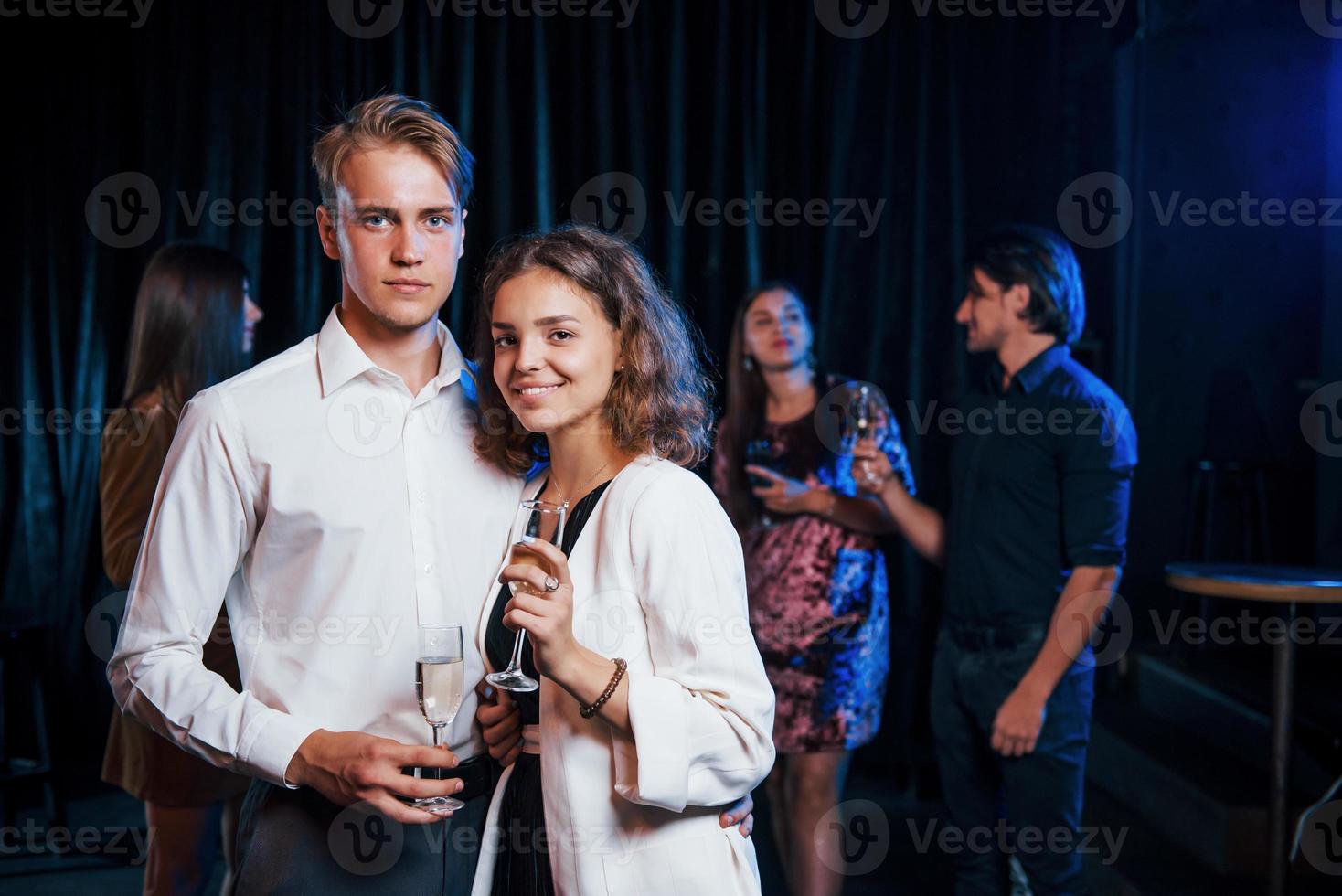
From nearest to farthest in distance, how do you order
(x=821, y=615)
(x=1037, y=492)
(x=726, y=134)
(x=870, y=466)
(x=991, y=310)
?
(x=1037, y=492)
(x=991, y=310)
(x=870, y=466)
(x=821, y=615)
(x=726, y=134)

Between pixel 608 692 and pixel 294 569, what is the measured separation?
19.4 inches

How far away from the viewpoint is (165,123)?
449 centimetres

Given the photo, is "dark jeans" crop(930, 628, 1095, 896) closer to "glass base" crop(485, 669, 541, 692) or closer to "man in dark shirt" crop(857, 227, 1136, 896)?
"man in dark shirt" crop(857, 227, 1136, 896)

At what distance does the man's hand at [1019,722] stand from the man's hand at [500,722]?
1192 millimetres

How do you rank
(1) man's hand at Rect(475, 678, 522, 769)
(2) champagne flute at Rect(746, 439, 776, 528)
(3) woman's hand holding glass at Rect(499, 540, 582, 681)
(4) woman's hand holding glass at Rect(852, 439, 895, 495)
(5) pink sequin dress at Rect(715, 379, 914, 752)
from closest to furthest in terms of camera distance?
(3) woman's hand holding glass at Rect(499, 540, 582, 681)
(1) man's hand at Rect(475, 678, 522, 769)
(4) woman's hand holding glass at Rect(852, 439, 895, 495)
(5) pink sequin dress at Rect(715, 379, 914, 752)
(2) champagne flute at Rect(746, 439, 776, 528)

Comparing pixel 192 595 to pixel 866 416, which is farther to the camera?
pixel 866 416

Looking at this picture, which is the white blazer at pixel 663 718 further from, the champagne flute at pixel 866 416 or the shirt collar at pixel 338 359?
the champagne flute at pixel 866 416

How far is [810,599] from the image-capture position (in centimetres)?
281

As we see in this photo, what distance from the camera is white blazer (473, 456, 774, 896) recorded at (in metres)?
1.32

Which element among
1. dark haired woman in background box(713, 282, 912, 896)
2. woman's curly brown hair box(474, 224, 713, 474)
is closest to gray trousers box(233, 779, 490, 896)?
woman's curly brown hair box(474, 224, 713, 474)

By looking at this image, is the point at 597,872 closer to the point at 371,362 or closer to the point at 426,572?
the point at 426,572

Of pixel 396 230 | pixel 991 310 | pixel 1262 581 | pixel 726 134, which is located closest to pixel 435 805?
pixel 396 230

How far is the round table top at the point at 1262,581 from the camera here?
233 cm

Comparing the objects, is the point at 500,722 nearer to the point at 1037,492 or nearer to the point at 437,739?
the point at 437,739
